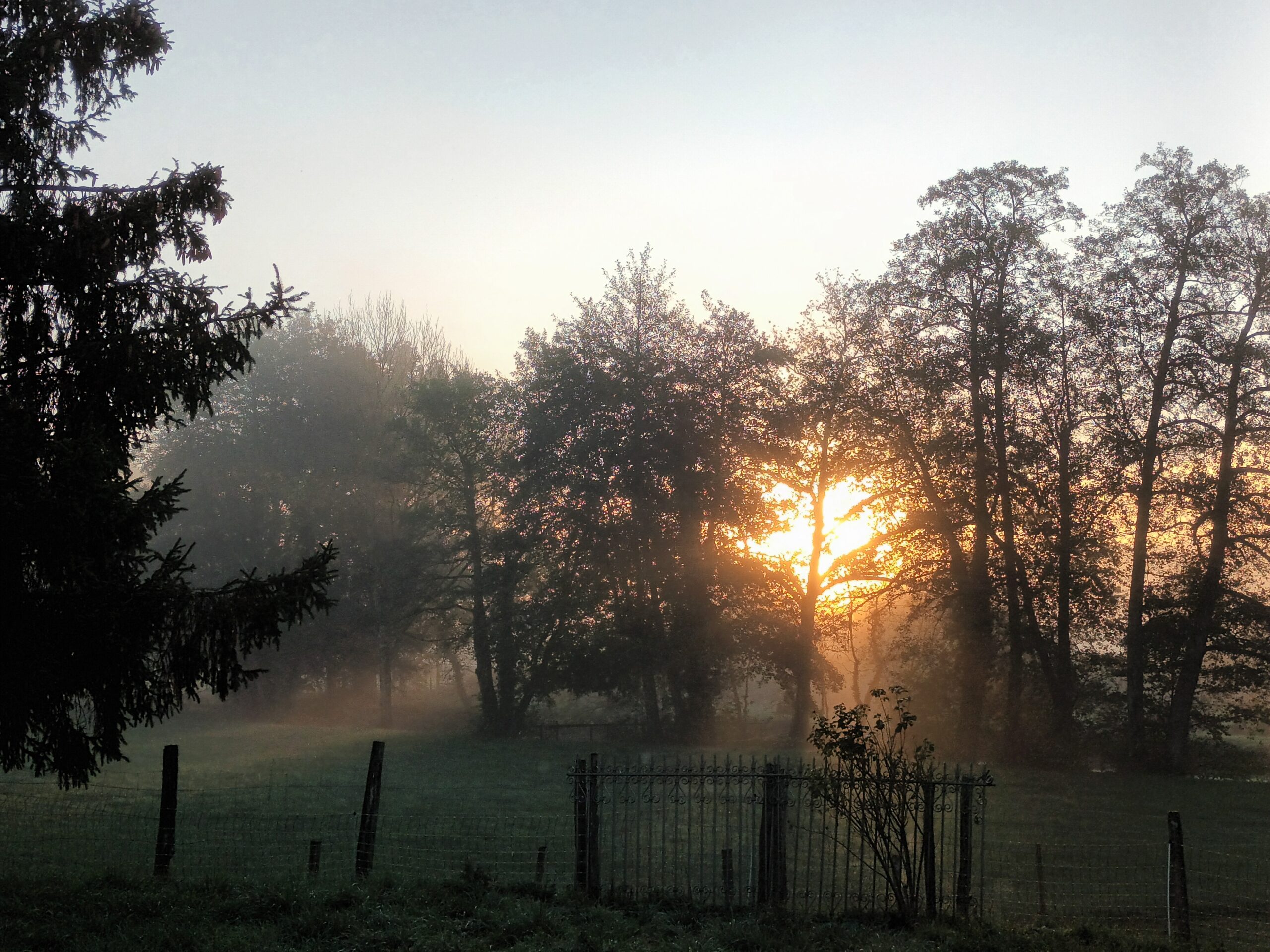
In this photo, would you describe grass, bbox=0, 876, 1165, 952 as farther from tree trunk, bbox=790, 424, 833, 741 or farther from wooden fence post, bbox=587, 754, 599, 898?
tree trunk, bbox=790, 424, 833, 741

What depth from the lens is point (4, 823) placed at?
17406 millimetres

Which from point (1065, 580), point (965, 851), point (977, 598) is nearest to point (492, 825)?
point (965, 851)

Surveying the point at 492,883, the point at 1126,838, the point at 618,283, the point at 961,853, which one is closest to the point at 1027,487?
the point at 1126,838

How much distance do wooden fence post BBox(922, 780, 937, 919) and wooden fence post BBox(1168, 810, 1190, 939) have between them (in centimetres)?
263

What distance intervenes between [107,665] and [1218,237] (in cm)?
3446

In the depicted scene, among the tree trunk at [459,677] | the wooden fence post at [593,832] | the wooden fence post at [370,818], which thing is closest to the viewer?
the wooden fence post at [593,832]

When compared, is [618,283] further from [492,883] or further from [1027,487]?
[492,883]

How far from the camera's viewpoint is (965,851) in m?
11.4

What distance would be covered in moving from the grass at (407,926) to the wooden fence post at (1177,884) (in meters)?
0.83

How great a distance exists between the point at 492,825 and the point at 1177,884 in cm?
1242

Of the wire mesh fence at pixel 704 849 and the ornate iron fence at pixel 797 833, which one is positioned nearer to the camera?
the ornate iron fence at pixel 797 833

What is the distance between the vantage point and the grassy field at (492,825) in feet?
45.0

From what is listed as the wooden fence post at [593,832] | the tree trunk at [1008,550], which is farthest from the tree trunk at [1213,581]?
the wooden fence post at [593,832]

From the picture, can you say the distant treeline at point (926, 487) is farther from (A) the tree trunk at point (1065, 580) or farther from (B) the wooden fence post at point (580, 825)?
(B) the wooden fence post at point (580, 825)
